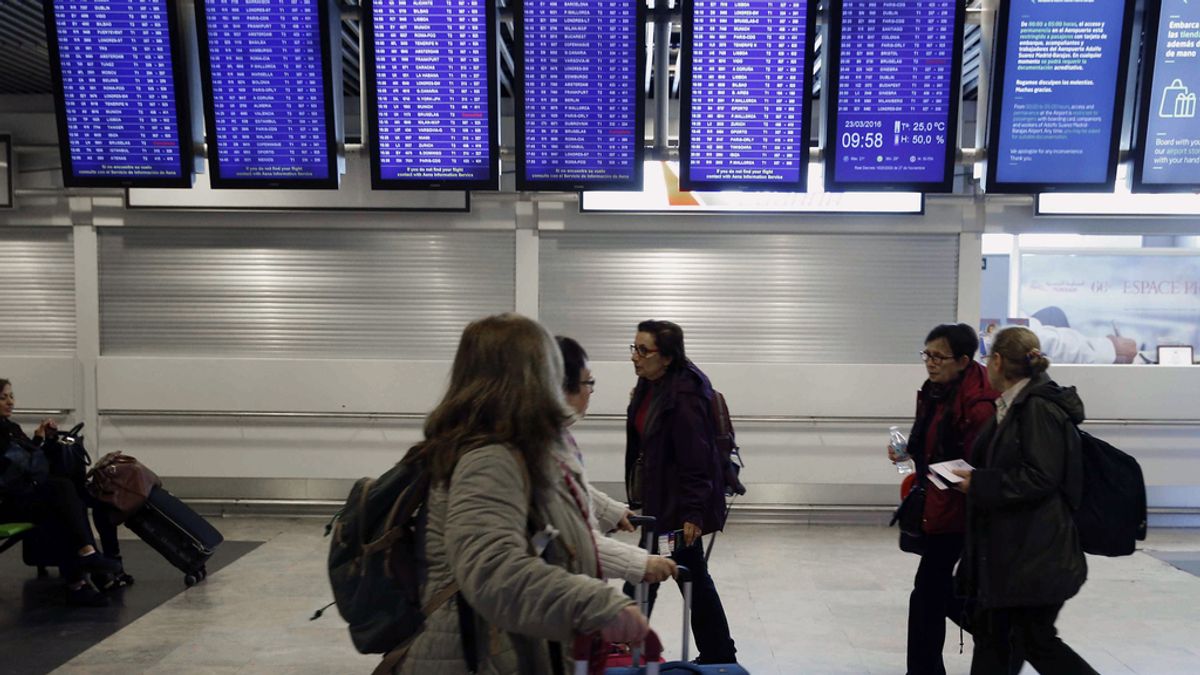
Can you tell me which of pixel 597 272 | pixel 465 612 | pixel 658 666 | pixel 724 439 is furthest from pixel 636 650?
pixel 597 272

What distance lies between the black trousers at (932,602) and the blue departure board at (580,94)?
7.56 feet

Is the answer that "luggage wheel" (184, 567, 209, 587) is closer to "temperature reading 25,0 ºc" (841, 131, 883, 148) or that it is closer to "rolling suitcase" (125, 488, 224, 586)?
"rolling suitcase" (125, 488, 224, 586)

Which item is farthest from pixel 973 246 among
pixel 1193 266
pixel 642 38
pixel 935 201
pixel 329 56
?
pixel 329 56

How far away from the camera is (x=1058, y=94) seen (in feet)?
15.3

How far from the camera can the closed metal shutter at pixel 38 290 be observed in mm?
7887

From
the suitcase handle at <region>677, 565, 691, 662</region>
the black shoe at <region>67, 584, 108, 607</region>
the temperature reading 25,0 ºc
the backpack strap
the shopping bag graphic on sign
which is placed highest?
the shopping bag graphic on sign

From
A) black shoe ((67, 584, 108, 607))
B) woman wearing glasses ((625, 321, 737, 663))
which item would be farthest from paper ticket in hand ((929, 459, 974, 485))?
black shoe ((67, 584, 108, 607))

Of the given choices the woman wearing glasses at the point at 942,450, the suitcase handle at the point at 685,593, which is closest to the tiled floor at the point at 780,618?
the woman wearing glasses at the point at 942,450

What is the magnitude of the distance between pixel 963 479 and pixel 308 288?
586 centimetres

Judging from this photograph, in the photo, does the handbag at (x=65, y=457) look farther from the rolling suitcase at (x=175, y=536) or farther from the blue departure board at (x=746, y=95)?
the blue departure board at (x=746, y=95)

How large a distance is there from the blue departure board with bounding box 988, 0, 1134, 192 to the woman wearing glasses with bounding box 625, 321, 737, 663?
6.74 ft

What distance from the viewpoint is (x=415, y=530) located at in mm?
1834

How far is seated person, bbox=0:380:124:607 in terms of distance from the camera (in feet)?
18.0

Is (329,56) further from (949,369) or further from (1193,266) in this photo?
(1193,266)
